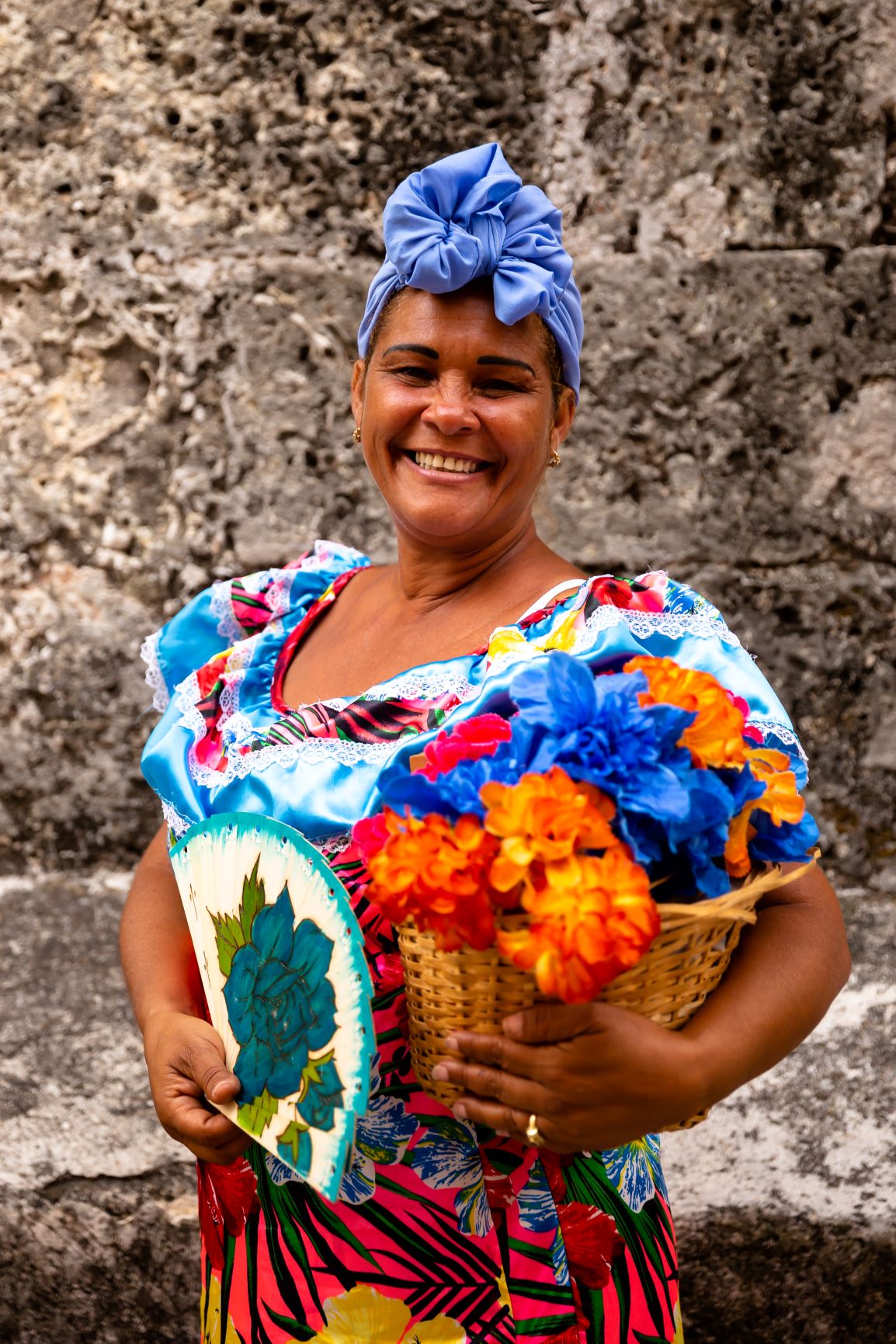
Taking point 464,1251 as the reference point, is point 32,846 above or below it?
above

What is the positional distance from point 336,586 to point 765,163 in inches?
58.1

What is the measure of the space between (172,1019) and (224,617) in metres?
0.76

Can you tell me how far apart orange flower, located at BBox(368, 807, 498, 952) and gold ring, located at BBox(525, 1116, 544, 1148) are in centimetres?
22

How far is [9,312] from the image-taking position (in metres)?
2.89

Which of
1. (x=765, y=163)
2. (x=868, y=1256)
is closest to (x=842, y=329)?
(x=765, y=163)

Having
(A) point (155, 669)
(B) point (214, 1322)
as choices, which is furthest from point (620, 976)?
(A) point (155, 669)

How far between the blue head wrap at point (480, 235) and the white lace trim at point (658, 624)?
48 cm

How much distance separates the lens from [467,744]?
1.25m

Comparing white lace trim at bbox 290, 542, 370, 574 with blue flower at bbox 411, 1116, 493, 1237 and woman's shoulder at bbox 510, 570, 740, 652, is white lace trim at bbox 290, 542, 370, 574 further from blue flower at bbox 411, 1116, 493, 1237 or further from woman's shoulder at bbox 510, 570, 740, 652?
blue flower at bbox 411, 1116, 493, 1237

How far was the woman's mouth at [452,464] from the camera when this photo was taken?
1.74 metres

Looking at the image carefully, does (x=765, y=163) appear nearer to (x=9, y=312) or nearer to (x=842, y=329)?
(x=842, y=329)

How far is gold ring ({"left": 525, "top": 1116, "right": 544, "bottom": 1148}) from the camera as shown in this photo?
1255 mm

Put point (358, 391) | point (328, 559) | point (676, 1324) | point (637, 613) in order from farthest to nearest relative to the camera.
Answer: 1. point (328, 559)
2. point (358, 391)
3. point (676, 1324)
4. point (637, 613)

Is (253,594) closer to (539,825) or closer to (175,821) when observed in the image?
(175,821)
